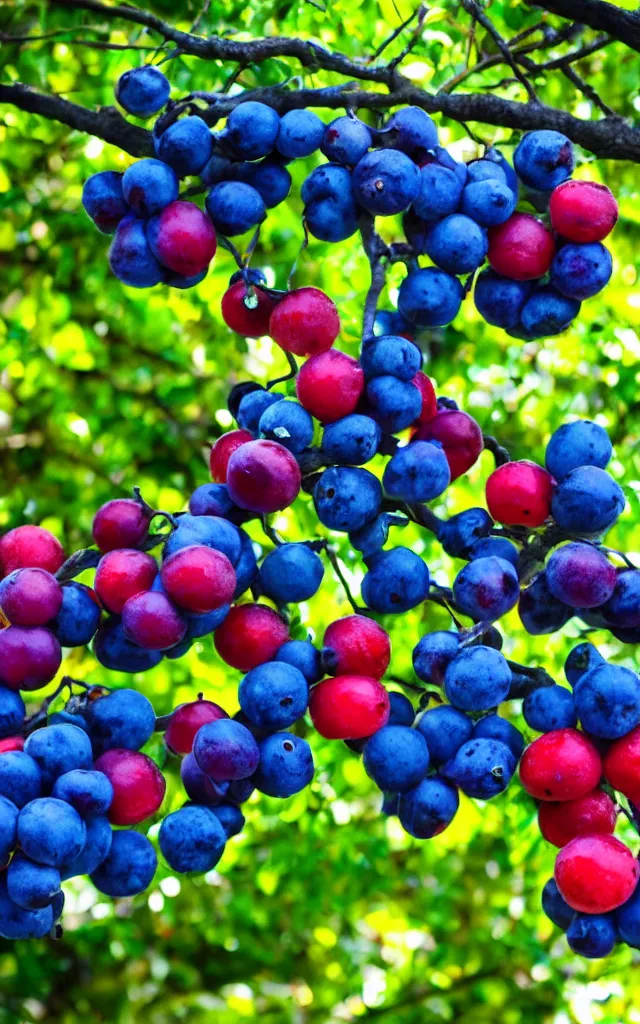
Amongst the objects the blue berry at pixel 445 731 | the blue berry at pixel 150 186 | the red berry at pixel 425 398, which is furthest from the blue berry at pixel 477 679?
the blue berry at pixel 150 186

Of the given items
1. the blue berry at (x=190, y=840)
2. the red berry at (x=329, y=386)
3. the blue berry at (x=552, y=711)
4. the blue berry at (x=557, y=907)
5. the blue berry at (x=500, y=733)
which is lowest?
the blue berry at (x=557, y=907)

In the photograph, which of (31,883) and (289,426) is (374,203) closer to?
(289,426)

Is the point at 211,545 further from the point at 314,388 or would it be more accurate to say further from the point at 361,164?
the point at 361,164

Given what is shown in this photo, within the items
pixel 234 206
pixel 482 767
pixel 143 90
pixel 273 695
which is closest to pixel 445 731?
pixel 482 767

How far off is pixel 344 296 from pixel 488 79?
1.16 ft

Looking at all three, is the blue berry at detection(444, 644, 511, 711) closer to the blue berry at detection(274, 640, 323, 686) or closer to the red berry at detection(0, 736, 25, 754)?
the blue berry at detection(274, 640, 323, 686)

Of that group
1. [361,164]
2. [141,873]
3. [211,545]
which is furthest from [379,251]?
[141,873]

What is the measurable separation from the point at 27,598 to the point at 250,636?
17 centimetres

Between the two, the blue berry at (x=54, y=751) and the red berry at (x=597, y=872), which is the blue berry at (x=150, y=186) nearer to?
the blue berry at (x=54, y=751)

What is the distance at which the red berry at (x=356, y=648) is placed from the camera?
905 millimetres

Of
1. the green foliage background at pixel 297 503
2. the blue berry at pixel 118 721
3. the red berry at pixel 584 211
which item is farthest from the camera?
the green foliage background at pixel 297 503

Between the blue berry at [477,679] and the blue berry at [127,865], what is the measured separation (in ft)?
0.84

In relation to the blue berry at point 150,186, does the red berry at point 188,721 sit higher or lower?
lower

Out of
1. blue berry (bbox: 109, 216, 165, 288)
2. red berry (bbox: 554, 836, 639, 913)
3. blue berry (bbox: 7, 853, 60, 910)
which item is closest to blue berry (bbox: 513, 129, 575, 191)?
blue berry (bbox: 109, 216, 165, 288)
